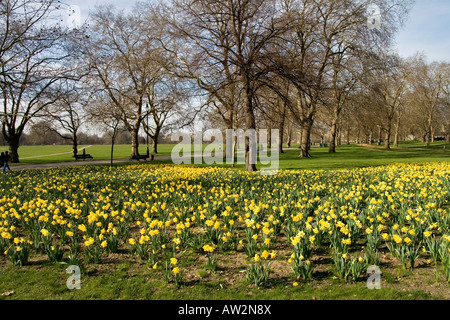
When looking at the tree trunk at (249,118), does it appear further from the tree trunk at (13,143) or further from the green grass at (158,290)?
the tree trunk at (13,143)

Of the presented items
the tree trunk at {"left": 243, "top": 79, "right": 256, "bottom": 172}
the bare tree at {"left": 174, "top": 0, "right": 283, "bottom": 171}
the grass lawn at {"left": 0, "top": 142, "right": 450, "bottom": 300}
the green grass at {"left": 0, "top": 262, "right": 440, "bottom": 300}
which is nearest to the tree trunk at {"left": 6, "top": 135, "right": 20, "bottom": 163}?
the bare tree at {"left": 174, "top": 0, "right": 283, "bottom": 171}

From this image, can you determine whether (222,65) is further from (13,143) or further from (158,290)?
(13,143)

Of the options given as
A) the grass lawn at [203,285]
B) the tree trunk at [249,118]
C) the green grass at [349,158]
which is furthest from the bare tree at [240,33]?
the grass lawn at [203,285]

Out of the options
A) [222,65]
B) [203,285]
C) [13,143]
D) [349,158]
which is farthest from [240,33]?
[13,143]

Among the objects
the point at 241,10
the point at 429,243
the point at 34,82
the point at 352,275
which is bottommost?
the point at 352,275

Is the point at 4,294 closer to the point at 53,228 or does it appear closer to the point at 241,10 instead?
the point at 53,228

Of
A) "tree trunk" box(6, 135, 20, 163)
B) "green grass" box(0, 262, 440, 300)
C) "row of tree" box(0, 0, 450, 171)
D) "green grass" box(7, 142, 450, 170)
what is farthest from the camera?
"tree trunk" box(6, 135, 20, 163)

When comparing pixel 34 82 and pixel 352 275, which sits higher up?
pixel 34 82

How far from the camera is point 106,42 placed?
26141 millimetres

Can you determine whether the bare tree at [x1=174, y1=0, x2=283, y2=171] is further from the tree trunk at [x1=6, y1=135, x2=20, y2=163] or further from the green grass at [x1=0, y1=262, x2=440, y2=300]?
the tree trunk at [x1=6, y1=135, x2=20, y2=163]

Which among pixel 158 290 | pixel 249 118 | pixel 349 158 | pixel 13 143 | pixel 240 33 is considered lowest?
pixel 158 290

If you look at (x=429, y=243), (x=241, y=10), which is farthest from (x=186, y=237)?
(x=241, y=10)

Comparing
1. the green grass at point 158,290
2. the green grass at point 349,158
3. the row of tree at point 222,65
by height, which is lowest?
the green grass at point 158,290
